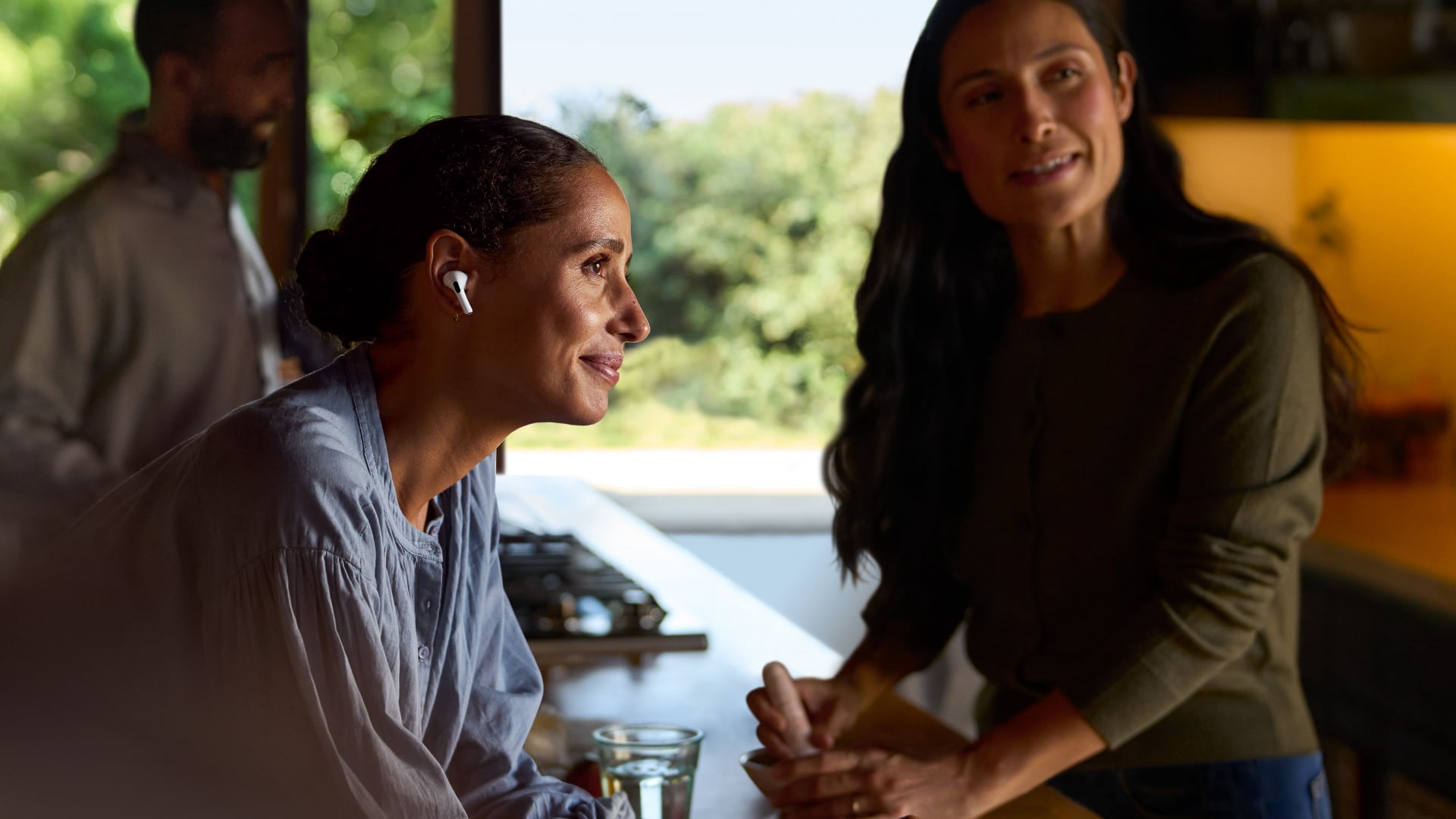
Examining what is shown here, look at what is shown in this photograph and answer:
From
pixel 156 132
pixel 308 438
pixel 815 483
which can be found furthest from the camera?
pixel 815 483

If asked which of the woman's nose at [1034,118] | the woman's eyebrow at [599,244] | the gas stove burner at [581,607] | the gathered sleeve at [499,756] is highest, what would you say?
the woman's nose at [1034,118]

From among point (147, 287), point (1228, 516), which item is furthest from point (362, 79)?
point (1228, 516)

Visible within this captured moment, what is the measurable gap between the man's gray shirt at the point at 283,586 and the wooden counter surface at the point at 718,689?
0.39 meters

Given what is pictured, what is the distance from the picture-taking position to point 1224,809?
4.52ft

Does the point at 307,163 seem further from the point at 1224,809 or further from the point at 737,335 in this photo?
the point at 737,335

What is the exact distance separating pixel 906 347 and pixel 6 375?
1207mm

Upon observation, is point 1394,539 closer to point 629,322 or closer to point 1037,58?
point 1037,58

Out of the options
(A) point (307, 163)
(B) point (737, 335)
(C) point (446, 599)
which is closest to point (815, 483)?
(B) point (737, 335)

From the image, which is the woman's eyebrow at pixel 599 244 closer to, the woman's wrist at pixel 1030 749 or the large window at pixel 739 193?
the woman's wrist at pixel 1030 749

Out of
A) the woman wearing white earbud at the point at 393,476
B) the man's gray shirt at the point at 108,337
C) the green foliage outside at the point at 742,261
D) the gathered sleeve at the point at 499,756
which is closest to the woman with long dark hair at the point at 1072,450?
the gathered sleeve at the point at 499,756

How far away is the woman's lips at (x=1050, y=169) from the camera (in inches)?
54.7

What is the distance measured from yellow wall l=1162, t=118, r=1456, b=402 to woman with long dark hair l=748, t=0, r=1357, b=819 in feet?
6.65

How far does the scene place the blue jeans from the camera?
138 centimetres

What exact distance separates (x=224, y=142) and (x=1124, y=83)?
4.23 feet
